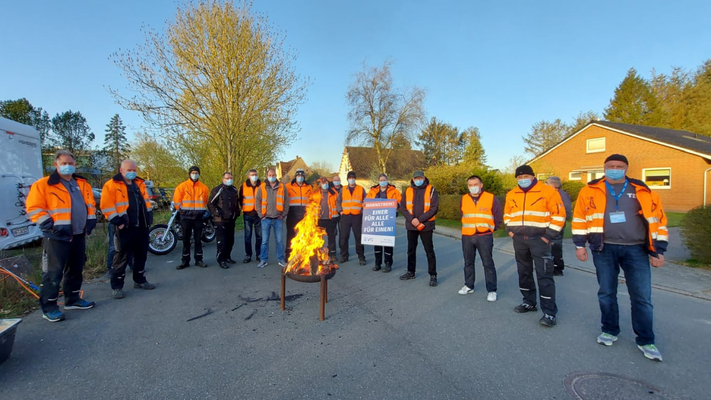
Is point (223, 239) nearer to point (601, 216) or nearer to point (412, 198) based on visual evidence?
point (412, 198)

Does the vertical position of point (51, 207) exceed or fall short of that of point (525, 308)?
it exceeds it

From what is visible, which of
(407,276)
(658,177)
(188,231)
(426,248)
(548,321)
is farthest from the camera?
(658,177)

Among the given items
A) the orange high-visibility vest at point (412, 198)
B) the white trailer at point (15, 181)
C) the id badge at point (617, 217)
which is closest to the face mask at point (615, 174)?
the id badge at point (617, 217)

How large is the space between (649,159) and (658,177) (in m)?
1.33

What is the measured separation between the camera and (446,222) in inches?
647

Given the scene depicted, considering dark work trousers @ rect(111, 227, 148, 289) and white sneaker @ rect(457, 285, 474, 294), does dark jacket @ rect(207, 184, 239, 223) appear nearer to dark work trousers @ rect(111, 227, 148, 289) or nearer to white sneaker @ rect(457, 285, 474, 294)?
dark work trousers @ rect(111, 227, 148, 289)

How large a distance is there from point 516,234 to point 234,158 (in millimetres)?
15212

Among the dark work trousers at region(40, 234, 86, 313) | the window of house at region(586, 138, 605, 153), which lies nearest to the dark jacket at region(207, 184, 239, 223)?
the dark work trousers at region(40, 234, 86, 313)

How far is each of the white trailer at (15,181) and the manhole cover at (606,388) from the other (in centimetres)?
1064

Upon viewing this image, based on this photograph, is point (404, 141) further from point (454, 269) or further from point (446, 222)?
point (454, 269)

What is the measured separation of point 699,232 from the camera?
6855mm

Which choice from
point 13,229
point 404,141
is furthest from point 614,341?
point 404,141

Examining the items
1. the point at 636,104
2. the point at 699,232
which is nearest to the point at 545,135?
the point at 636,104

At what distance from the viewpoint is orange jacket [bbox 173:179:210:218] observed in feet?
22.9
